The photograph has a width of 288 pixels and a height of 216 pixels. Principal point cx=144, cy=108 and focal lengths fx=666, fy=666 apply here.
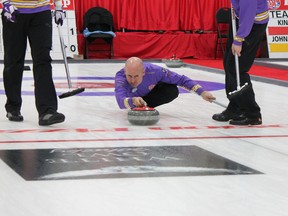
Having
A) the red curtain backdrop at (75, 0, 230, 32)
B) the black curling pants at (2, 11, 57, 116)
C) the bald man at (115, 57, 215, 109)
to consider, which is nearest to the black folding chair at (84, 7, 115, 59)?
the red curtain backdrop at (75, 0, 230, 32)

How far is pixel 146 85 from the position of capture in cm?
498

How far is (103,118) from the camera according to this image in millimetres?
5062

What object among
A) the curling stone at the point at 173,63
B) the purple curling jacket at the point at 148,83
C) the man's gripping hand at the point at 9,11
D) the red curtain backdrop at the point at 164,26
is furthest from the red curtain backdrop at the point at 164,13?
the man's gripping hand at the point at 9,11

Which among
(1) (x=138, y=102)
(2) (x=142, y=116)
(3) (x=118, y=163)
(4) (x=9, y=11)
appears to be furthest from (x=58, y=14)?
(3) (x=118, y=163)

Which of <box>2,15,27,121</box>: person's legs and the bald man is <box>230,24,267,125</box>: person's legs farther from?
<box>2,15,27,121</box>: person's legs

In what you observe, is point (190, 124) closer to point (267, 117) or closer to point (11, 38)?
point (267, 117)

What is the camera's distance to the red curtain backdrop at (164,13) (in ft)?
42.1

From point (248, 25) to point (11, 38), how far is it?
166 centimetres

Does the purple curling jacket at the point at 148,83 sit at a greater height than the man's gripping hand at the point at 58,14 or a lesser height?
lesser

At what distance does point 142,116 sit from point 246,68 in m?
0.84

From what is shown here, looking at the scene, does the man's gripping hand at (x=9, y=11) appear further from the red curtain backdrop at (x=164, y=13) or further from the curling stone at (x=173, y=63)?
the red curtain backdrop at (x=164, y=13)

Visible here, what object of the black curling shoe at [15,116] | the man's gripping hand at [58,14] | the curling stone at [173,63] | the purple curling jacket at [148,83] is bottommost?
the curling stone at [173,63]

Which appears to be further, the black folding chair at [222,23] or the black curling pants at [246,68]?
the black folding chair at [222,23]

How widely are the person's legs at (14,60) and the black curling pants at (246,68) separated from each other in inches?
58.6
